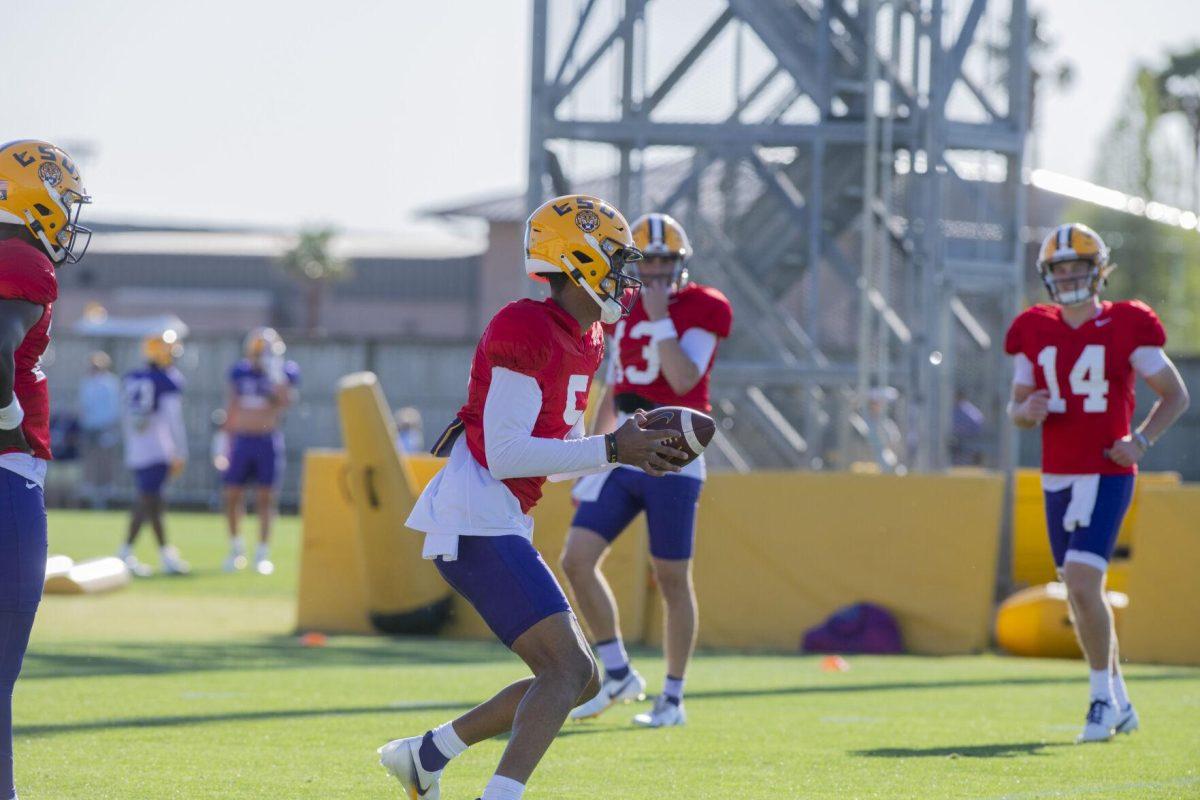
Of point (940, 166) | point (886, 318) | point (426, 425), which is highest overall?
point (940, 166)

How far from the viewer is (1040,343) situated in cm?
793

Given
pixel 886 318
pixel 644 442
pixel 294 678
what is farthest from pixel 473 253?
pixel 644 442

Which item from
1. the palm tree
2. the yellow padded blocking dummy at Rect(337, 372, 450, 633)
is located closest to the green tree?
the palm tree

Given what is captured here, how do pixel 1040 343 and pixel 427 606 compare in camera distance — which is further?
pixel 427 606

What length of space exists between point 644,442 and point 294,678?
5.03m

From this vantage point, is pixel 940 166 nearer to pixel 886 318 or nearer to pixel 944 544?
pixel 886 318

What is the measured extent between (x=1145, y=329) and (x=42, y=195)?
464 cm

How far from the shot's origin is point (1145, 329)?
306 inches

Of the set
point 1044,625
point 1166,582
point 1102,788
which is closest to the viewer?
point 1102,788

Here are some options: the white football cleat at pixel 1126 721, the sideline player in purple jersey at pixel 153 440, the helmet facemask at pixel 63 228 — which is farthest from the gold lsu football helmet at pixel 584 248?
the sideline player in purple jersey at pixel 153 440

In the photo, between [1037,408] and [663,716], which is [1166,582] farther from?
[663,716]

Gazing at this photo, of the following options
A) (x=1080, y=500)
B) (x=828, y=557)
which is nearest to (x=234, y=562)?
(x=828, y=557)

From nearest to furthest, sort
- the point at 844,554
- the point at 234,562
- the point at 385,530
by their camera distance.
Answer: the point at 844,554 < the point at 385,530 < the point at 234,562

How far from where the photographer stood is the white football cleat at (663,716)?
7.82m
